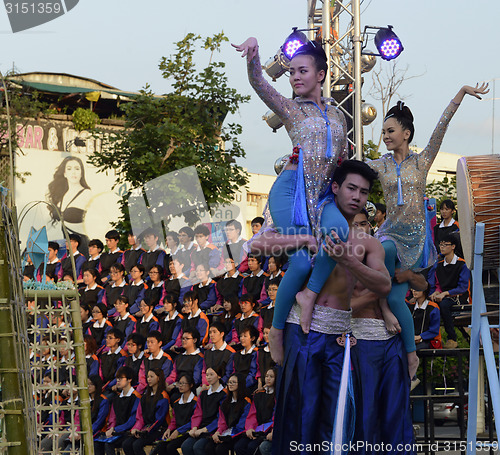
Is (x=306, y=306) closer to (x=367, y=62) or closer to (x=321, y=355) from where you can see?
(x=321, y=355)

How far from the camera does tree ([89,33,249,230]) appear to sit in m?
12.2

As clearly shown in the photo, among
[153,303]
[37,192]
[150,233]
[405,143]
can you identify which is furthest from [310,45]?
[37,192]

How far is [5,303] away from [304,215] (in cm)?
200

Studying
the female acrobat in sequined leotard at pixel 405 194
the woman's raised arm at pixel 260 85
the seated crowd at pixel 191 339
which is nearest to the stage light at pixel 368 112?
the seated crowd at pixel 191 339

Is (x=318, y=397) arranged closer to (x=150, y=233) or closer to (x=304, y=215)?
(x=304, y=215)

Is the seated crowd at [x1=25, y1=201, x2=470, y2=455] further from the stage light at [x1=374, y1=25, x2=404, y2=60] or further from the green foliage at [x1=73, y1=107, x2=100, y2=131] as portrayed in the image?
the green foliage at [x1=73, y1=107, x2=100, y2=131]

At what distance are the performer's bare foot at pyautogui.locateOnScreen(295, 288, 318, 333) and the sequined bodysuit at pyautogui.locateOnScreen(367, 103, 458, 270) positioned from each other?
2.64ft

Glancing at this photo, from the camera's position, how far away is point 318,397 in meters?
3.87

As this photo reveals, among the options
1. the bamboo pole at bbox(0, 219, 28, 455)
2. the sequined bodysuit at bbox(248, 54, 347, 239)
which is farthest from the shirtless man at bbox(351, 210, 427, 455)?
the bamboo pole at bbox(0, 219, 28, 455)

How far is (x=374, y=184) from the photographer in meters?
11.7

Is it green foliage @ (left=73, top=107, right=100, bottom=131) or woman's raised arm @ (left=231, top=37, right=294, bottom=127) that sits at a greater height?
green foliage @ (left=73, top=107, right=100, bottom=131)

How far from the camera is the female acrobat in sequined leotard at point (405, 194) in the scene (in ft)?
14.4

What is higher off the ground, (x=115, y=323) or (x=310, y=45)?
(x=310, y=45)

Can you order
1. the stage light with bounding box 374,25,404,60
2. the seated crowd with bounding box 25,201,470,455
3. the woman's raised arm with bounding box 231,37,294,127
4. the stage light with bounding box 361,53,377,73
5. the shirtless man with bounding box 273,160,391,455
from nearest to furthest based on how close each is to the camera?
the shirtless man with bounding box 273,160,391,455
the woman's raised arm with bounding box 231,37,294,127
the seated crowd with bounding box 25,201,470,455
the stage light with bounding box 374,25,404,60
the stage light with bounding box 361,53,377,73
